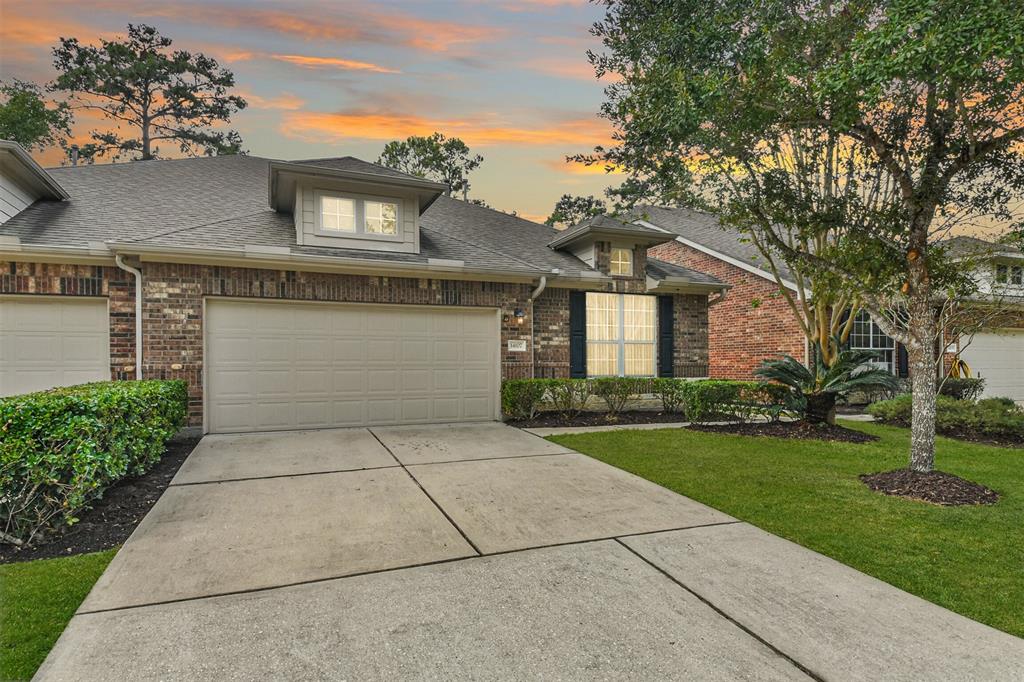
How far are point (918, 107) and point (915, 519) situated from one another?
4245 mm

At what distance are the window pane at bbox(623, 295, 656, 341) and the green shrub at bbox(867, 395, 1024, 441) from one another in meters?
4.87

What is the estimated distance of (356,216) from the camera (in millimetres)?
A: 8453

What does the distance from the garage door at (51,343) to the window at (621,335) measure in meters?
8.16

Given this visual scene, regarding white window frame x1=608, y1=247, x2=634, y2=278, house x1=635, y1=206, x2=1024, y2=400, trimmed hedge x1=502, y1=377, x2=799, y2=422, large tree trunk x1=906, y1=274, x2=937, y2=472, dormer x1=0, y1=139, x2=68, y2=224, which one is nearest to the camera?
large tree trunk x1=906, y1=274, x2=937, y2=472

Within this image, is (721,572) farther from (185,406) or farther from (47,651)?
(185,406)

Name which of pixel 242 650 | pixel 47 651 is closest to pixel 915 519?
pixel 242 650

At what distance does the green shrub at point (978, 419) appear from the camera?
Result: 8.12 m

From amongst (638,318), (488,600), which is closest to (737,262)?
(638,318)

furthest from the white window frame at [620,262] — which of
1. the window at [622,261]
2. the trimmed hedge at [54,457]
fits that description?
the trimmed hedge at [54,457]

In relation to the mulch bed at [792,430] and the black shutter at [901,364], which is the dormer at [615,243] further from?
the black shutter at [901,364]

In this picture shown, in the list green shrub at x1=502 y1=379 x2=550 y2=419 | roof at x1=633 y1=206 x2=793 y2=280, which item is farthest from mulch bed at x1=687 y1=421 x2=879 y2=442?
roof at x1=633 y1=206 x2=793 y2=280

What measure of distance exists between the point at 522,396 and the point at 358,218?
4181 mm

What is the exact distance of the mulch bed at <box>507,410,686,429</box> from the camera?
28.4ft

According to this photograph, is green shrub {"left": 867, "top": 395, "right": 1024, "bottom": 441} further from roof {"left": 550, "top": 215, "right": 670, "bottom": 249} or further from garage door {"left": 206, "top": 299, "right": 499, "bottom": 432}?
garage door {"left": 206, "top": 299, "right": 499, "bottom": 432}
